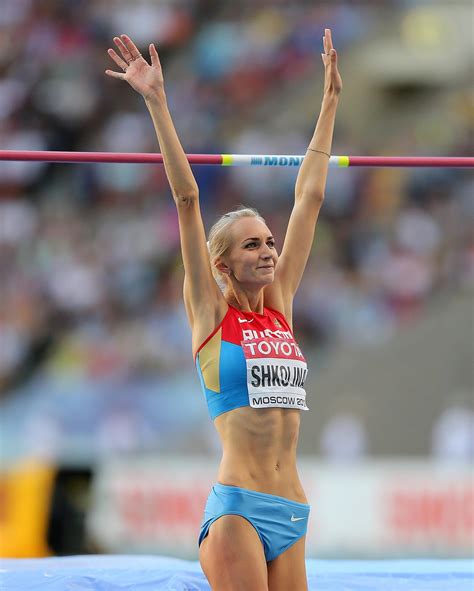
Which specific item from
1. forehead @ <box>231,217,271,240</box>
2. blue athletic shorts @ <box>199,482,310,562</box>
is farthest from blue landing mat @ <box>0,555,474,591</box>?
forehead @ <box>231,217,271,240</box>

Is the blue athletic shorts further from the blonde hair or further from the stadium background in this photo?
the stadium background

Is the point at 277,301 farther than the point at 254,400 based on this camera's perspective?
Yes

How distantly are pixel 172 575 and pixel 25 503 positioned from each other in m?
3.64

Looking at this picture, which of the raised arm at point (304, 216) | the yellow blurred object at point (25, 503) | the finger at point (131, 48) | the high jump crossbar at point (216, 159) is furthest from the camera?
the yellow blurred object at point (25, 503)

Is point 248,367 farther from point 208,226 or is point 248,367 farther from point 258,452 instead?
point 208,226

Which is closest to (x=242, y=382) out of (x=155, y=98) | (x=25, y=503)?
(x=155, y=98)

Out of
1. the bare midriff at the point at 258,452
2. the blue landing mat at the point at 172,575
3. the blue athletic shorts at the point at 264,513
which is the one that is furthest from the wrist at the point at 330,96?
the blue landing mat at the point at 172,575

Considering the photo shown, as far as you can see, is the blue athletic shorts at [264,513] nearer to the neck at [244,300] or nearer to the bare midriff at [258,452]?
the bare midriff at [258,452]

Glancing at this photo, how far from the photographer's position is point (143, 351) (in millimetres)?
9164

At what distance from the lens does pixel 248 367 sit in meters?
3.21

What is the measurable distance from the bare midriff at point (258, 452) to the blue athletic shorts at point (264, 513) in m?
0.03

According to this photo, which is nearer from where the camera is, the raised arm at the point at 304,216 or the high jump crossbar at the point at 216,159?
the raised arm at the point at 304,216

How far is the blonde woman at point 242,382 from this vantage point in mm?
3082

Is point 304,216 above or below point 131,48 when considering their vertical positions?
below
